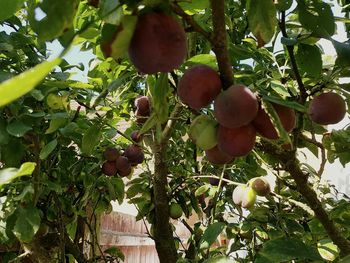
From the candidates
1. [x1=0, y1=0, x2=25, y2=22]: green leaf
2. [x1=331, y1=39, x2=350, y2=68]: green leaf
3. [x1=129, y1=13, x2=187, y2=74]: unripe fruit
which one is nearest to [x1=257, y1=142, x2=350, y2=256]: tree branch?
[x1=331, y1=39, x2=350, y2=68]: green leaf

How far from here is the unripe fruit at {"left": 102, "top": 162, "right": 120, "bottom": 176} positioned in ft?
5.44

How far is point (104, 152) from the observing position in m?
1.67

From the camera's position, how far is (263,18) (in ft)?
2.35

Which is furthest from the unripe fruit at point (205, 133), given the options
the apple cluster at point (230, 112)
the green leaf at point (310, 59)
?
the green leaf at point (310, 59)

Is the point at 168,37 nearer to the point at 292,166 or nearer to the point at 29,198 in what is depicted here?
the point at 292,166

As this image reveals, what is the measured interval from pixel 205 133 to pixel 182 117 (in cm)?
64

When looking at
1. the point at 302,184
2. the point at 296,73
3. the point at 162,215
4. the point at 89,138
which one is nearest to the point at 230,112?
the point at 296,73

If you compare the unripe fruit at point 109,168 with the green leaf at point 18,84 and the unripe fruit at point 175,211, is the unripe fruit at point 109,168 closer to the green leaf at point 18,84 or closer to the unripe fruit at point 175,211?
the unripe fruit at point 175,211

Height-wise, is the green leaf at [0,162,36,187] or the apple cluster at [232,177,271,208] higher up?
the green leaf at [0,162,36,187]

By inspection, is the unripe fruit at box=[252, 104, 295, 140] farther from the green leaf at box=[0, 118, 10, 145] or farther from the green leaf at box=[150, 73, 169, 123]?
the green leaf at box=[0, 118, 10, 145]

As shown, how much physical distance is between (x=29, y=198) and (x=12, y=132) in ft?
0.78

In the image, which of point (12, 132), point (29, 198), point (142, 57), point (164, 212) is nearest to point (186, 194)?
point (164, 212)

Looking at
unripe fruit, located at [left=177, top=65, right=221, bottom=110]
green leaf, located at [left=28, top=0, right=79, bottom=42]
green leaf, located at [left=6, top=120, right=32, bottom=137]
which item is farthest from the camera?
green leaf, located at [left=6, top=120, right=32, bottom=137]

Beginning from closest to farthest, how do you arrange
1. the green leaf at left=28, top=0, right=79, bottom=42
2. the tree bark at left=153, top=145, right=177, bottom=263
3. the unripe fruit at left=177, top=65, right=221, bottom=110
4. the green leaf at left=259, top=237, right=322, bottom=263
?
the green leaf at left=28, top=0, right=79, bottom=42 < the unripe fruit at left=177, top=65, right=221, bottom=110 < the green leaf at left=259, top=237, right=322, bottom=263 < the tree bark at left=153, top=145, right=177, bottom=263
